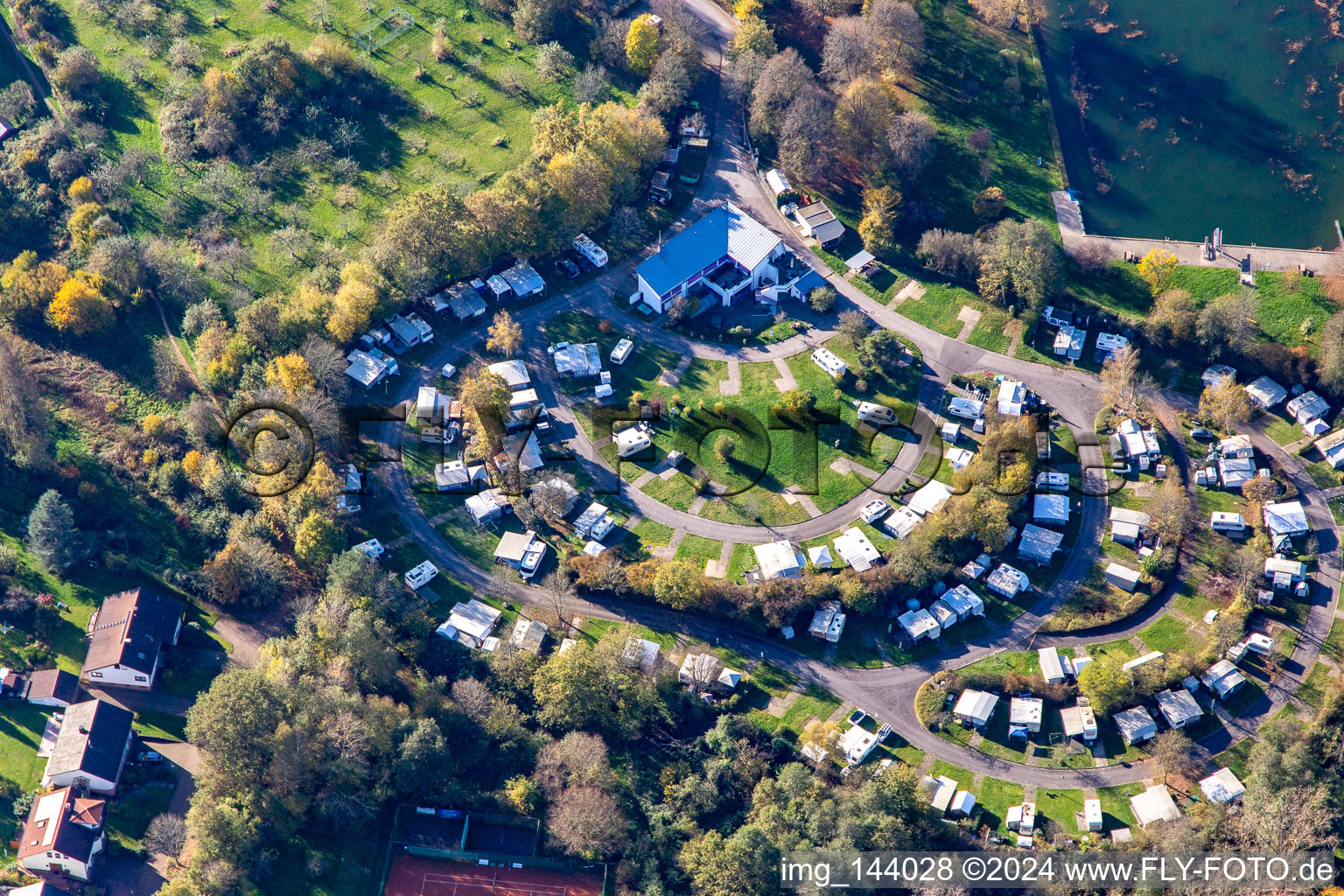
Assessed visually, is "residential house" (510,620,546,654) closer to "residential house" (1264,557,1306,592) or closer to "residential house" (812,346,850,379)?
"residential house" (812,346,850,379)

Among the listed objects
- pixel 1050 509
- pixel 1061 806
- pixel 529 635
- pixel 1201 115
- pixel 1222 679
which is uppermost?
pixel 1201 115

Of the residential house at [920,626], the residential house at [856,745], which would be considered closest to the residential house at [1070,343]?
the residential house at [920,626]

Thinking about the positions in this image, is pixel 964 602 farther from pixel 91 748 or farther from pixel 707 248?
pixel 91 748

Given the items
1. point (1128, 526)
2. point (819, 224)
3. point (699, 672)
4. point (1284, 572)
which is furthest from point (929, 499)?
point (819, 224)

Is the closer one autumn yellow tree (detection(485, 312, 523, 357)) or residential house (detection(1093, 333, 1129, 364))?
autumn yellow tree (detection(485, 312, 523, 357))

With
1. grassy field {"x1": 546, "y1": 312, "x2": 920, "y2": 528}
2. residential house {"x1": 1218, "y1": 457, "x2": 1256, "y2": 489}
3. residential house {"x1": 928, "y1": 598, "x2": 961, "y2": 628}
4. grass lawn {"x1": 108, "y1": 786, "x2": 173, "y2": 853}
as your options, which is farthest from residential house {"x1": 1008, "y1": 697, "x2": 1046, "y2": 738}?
grass lawn {"x1": 108, "y1": 786, "x2": 173, "y2": 853}

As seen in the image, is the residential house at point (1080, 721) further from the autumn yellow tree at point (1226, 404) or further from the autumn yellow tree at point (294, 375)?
the autumn yellow tree at point (294, 375)

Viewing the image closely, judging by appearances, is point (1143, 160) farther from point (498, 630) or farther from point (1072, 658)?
point (498, 630)
